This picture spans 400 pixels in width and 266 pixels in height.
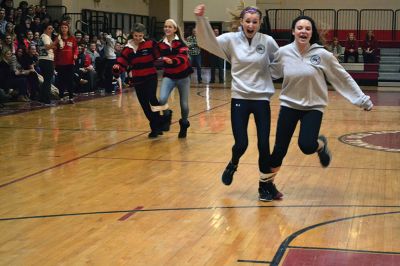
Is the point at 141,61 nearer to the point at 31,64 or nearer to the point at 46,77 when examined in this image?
the point at 46,77

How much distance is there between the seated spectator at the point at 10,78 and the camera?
14586 mm

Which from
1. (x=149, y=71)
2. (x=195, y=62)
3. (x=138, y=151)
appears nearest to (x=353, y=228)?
(x=138, y=151)

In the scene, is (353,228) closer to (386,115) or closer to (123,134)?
(123,134)

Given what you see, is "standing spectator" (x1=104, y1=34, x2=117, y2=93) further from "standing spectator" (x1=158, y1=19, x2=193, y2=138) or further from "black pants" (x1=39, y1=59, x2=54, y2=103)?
"standing spectator" (x1=158, y1=19, x2=193, y2=138)

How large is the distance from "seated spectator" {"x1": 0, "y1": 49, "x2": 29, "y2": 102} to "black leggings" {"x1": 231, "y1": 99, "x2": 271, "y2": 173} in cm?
961

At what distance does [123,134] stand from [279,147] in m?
4.95

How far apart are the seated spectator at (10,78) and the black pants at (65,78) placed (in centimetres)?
81

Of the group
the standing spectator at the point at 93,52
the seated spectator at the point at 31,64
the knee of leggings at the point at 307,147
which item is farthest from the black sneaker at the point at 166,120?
the standing spectator at the point at 93,52

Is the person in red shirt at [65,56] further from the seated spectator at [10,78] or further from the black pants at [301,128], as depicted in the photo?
the black pants at [301,128]

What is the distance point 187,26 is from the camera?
28609 millimetres

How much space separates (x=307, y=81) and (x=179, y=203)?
5.26 ft

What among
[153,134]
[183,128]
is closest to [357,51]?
[183,128]

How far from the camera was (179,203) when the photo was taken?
6133mm

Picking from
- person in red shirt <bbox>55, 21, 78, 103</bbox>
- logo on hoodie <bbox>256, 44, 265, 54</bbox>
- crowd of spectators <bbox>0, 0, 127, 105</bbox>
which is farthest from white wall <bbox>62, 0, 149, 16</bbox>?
logo on hoodie <bbox>256, 44, 265, 54</bbox>
